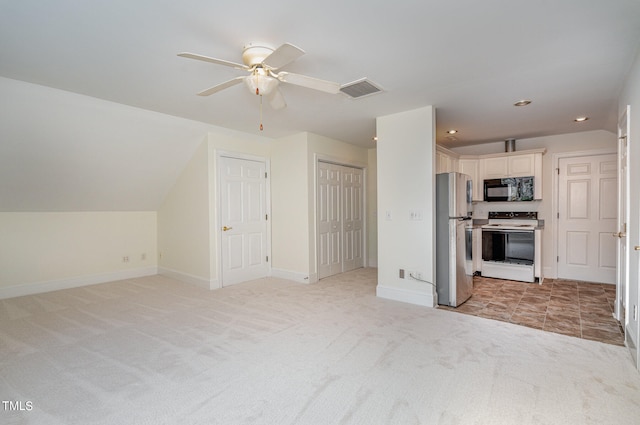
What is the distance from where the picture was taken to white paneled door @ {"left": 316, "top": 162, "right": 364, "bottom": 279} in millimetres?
5348

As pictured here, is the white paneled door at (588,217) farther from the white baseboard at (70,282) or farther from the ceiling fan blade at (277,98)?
the white baseboard at (70,282)

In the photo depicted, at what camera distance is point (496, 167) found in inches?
217

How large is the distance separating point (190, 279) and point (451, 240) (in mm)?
4077

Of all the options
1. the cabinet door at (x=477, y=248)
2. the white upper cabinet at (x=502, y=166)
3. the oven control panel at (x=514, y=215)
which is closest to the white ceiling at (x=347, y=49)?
the white upper cabinet at (x=502, y=166)

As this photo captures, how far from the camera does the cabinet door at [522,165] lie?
205 inches

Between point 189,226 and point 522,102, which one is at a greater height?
point 522,102

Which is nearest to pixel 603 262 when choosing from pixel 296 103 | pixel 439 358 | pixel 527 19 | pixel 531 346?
pixel 531 346

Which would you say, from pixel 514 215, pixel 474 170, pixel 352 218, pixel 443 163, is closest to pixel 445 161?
pixel 443 163

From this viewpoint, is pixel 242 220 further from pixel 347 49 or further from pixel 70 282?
pixel 347 49

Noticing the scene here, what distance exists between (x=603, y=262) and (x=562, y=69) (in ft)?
12.4

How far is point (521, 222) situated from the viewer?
18.1ft

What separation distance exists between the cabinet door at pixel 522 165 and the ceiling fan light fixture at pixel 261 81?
186 inches

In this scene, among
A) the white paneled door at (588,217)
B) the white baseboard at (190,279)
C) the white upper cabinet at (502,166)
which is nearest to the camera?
the white baseboard at (190,279)

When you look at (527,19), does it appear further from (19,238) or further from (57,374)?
(19,238)
